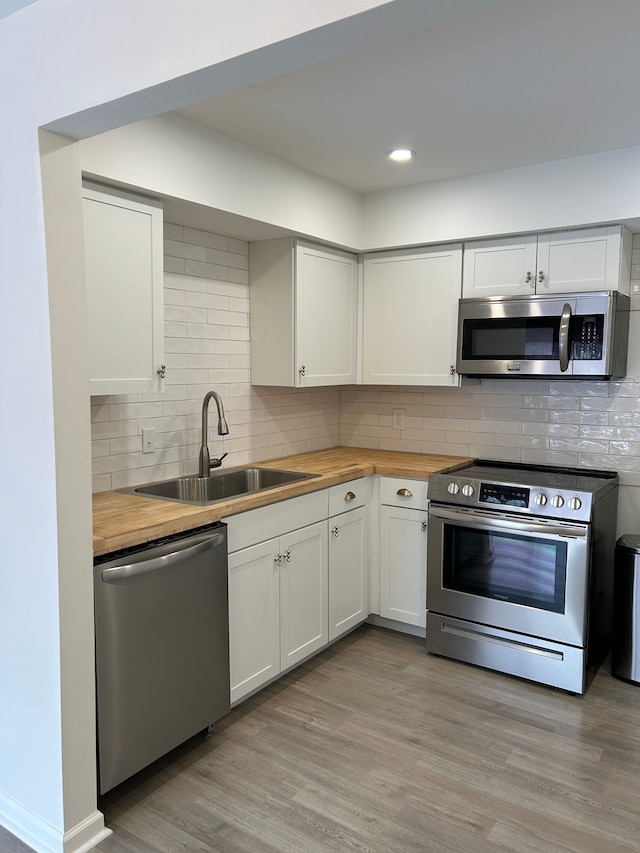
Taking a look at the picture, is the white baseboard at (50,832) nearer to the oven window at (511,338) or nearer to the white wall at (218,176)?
the white wall at (218,176)

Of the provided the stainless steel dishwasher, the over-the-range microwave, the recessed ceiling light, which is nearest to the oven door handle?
the over-the-range microwave

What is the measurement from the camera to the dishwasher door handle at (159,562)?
2.06 metres

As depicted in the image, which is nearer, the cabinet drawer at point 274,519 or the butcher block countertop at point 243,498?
the butcher block countertop at point 243,498

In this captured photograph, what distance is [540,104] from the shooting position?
2420 millimetres

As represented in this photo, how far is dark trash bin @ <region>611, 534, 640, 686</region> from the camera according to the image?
2992 millimetres

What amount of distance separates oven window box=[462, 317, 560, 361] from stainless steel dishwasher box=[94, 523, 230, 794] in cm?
172

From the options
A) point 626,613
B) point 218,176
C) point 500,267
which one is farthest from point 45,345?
point 626,613

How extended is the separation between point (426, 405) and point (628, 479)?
121 centimetres

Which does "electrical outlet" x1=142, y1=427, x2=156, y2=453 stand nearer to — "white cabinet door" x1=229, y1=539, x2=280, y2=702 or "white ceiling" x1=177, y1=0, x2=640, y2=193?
"white cabinet door" x1=229, y1=539, x2=280, y2=702

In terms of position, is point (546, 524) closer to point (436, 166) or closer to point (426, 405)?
point (426, 405)

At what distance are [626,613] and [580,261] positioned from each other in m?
1.71

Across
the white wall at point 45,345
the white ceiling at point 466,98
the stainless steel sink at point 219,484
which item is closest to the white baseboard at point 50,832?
the white wall at point 45,345

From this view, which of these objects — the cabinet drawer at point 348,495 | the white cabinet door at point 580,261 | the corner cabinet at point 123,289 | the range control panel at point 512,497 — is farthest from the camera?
the cabinet drawer at point 348,495

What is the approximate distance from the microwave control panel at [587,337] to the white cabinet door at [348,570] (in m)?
1.36
